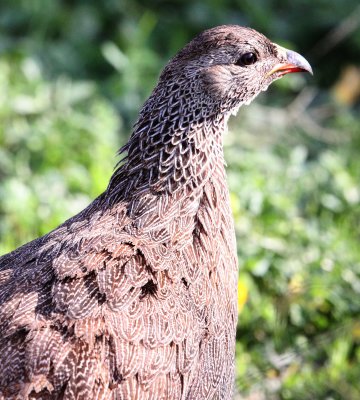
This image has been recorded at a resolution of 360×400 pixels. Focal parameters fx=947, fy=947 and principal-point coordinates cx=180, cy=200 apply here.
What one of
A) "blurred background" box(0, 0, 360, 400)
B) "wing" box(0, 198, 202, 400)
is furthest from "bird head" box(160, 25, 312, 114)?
"blurred background" box(0, 0, 360, 400)

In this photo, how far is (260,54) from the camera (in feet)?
13.5

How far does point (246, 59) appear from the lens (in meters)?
4.06

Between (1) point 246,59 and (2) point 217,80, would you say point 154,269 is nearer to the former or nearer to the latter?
(2) point 217,80

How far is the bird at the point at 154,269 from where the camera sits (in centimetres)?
339

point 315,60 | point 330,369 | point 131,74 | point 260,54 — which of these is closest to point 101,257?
point 260,54

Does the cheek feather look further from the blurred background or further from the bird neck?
the blurred background

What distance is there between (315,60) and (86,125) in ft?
9.33

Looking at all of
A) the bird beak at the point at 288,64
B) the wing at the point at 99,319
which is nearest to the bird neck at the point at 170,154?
the wing at the point at 99,319

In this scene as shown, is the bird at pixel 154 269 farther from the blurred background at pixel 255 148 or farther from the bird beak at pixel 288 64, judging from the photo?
the blurred background at pixel 255 148

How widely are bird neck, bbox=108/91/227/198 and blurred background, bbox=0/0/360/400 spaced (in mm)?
1286

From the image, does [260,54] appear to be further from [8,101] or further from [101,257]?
[8,101]

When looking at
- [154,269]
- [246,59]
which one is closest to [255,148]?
[246,59]

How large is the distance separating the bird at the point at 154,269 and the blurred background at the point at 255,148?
1.10m

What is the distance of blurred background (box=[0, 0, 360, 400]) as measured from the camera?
5.27m
